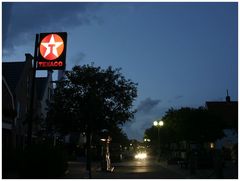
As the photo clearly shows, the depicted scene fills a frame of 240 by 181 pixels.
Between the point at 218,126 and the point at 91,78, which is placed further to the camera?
the point at 218,126

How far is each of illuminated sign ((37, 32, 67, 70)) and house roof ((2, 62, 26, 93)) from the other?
14.6 meters

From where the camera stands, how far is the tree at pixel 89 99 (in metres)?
31.1

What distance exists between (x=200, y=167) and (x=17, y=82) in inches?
623

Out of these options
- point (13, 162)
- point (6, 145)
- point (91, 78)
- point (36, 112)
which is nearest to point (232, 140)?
point (36, 112)

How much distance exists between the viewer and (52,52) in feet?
65.7

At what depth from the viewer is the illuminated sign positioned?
19.8 meters

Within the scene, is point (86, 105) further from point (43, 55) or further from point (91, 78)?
point (43, 55)

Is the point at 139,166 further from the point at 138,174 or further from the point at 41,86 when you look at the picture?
the point at 41,86

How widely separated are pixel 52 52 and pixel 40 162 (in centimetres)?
504

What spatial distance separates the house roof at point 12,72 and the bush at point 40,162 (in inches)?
585

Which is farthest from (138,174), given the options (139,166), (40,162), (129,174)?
(139,166)

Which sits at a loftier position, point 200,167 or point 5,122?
point 5,122

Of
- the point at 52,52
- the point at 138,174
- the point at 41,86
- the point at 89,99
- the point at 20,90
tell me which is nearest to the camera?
the point at 52,52

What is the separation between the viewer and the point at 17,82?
34.6 m
